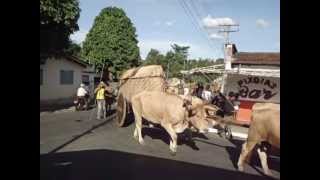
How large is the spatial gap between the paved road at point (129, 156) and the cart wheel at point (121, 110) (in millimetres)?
203

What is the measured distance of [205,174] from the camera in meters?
5.80

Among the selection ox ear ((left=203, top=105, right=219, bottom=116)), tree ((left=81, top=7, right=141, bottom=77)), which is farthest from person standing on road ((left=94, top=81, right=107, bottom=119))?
ox ear ((left=203, top=105, right=219, bottom=116))

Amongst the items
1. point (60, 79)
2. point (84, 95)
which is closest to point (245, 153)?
point (84, 95)

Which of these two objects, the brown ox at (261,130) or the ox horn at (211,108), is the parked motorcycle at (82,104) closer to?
the ox horn at (211,108)

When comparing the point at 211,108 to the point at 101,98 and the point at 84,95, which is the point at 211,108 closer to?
the point at 101,98

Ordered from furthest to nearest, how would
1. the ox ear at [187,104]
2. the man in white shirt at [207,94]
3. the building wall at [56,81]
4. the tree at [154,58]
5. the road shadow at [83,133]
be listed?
the building wall at [56,81], the man in white shirt at [207,94], the tree at [154,58], the ox ear at [187,104], the road shadow at [83,133]

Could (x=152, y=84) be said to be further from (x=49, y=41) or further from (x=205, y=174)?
(x=49, y=41)

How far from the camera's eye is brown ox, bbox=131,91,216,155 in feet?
25.3

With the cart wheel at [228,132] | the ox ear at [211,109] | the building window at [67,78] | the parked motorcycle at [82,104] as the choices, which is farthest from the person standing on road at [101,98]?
the building window at [67,78]

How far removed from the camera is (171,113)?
25.9 ft

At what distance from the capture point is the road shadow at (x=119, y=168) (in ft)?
18.4

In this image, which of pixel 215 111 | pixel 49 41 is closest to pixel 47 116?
pixel 49 41

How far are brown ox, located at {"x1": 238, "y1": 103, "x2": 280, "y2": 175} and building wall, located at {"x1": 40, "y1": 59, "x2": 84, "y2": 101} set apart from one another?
10579 millimetres

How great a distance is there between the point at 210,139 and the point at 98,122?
294cm
